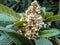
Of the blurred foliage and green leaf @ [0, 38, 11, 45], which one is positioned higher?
the blurred foliage

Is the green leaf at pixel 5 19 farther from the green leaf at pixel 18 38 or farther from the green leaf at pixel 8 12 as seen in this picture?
the green leaf at pixel 18 38

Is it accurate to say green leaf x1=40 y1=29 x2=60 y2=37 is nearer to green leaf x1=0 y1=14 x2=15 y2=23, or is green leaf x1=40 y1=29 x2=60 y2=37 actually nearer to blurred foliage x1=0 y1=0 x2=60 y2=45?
blurred foliage x1=0 y1=0 x2=60 y2=45

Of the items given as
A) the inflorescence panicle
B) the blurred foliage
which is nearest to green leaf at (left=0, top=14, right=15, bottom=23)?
the blurred foliage

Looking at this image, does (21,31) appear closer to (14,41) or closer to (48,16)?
(14,41)

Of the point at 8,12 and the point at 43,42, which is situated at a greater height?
the point at 8,12

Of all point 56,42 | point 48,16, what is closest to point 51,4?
point 48,16

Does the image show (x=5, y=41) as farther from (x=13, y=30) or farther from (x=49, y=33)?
(x=49, y=33)

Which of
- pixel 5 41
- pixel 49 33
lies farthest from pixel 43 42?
pixel 5 41

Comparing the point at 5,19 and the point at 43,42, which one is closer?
the point at 43,42

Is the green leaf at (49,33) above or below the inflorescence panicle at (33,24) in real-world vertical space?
below

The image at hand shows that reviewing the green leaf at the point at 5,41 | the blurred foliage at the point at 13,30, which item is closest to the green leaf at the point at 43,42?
the blurred foliage at the point at 13,30

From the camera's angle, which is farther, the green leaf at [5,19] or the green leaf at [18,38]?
the green leaf at [5,19]
